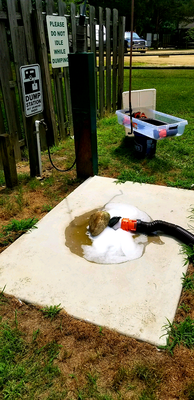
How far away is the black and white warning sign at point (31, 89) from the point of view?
3.71 m

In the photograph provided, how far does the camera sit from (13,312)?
2182 mm

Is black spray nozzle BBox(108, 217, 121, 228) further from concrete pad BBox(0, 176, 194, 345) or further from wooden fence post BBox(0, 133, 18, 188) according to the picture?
wooden fence post BBox(0, 133, 18, 188)

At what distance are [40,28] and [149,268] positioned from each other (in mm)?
3668

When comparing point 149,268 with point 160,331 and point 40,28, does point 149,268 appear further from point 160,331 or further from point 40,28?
point 40,28

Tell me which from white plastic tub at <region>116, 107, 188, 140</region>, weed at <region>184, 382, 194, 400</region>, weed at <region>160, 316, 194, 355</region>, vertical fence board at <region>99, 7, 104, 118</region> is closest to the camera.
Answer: weed at <region>184, 382, 194, 400</region>

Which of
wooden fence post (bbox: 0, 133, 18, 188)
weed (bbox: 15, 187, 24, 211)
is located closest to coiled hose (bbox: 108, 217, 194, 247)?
weed (bbox: 15, 187, 24, 211)

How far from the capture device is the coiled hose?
9.07 feet

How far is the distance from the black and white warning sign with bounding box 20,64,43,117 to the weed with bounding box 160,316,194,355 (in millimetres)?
2814

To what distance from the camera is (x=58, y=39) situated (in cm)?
493

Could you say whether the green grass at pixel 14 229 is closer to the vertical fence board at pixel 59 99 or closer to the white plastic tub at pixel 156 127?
the white plastic tub at pixel 156 127

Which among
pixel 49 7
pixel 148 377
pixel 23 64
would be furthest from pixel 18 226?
pixel 49 7

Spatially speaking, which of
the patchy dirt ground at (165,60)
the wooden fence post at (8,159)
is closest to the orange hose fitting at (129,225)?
the wooden fence post at (8,159)

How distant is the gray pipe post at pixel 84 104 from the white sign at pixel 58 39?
1426 millimetres

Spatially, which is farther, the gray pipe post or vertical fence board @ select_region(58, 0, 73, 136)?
vertical fence board @ select_region(58, 0, 73, 136)
